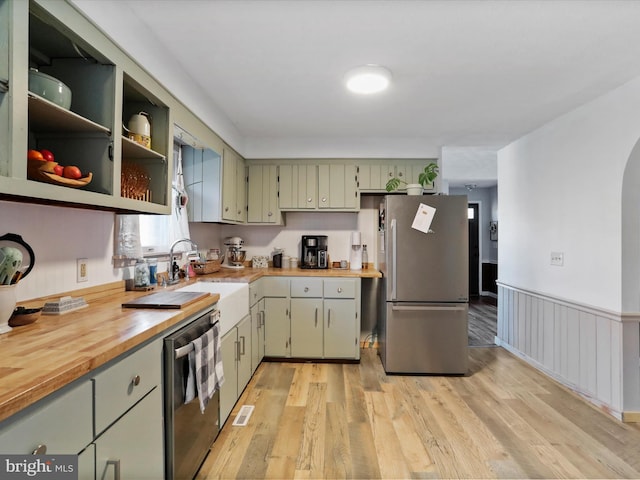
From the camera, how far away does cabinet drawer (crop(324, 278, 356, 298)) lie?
3.22 meters

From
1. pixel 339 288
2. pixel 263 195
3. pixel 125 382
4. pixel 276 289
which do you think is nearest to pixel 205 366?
pixel 125 382

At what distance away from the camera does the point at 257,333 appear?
2979mm

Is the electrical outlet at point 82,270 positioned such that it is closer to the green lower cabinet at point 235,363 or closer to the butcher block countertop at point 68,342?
A: the butcher block countertop at point 68,342

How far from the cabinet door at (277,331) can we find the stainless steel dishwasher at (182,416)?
1.47 m

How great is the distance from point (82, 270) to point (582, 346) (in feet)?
11.6

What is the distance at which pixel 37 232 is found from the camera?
1510 millimetres

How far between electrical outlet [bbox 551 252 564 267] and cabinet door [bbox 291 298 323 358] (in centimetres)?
219

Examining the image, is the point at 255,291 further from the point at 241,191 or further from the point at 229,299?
the point at 241,191

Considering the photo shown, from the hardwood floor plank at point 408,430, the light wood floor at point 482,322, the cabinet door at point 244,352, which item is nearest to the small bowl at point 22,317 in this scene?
the cabinet door at point 244,352

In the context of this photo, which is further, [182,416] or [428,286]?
[428,286]

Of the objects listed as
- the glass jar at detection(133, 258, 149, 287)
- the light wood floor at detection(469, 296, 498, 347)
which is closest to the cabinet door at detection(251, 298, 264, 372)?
the glass jar at detection(133, 258, 149, 287)

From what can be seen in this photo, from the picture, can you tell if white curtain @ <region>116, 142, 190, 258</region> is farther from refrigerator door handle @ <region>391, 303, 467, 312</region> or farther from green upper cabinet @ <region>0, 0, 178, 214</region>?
refrigerator door handle @ <region>391, 303, 467, 312</region>

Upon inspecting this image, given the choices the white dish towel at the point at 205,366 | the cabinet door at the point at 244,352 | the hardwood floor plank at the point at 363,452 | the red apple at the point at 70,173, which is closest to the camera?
the red apple at the point at 70,173

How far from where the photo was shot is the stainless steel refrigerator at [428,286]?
2.97 meters
